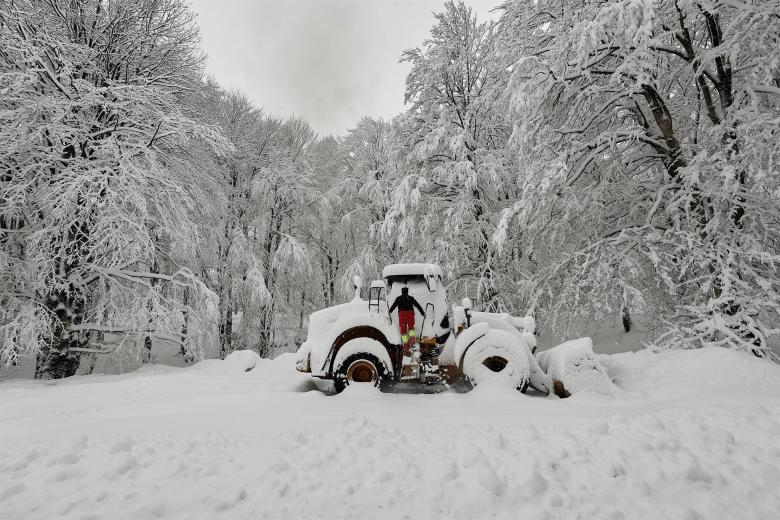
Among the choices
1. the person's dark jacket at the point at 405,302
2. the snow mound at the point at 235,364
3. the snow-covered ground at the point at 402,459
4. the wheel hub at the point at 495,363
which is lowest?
the snow-covered ground at the point at 402,459

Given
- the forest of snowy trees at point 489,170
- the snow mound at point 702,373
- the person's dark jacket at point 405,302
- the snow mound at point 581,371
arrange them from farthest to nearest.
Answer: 1. the forest of snowy trees at point 489,170
2. the person's dark jacket at point 405,302
3. the snow mound at point 581,371
4. the snow mound at point 702,373

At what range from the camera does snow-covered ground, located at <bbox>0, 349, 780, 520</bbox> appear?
2.33 m

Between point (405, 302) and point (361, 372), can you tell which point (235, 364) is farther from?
point (405, 302)

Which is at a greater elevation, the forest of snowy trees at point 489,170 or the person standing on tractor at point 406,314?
the forest of snowy trees at point 489,170

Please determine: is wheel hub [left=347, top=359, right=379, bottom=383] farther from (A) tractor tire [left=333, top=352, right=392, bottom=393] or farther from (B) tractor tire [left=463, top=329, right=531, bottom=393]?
(B) tractor tire [left=463, top=329, right=531, bottom=393]

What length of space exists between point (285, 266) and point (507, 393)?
34.2ft

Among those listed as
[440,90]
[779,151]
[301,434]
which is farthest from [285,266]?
[779,151]

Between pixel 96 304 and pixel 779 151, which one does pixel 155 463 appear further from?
pixel 96 304

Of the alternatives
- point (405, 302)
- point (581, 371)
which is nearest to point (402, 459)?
point (405, 302)

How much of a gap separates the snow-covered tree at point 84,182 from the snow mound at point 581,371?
287 inches

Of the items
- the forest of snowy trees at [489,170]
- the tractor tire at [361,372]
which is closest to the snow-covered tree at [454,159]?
the forest of snowy trees at [489,170]

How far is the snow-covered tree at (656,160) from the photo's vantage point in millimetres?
5309

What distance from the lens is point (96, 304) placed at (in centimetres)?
905

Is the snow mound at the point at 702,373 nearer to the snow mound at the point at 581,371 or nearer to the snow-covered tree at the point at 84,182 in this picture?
the snow mound at the point at 581,371
